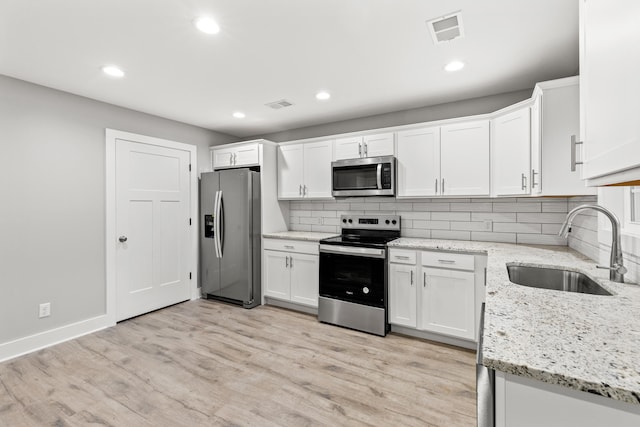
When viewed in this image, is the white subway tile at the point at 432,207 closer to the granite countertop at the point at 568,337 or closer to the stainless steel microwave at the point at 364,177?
the stainless steel microwave at the point at 364,177

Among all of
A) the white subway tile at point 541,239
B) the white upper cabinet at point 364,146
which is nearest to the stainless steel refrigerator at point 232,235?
the white upper cabinet at point 364,146

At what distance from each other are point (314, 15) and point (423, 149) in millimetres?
1881

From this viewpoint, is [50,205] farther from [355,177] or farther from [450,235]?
[450,235]

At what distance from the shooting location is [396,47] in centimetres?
216

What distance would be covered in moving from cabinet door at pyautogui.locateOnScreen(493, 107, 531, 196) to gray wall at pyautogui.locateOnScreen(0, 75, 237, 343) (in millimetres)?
3934

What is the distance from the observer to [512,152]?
2.66 m

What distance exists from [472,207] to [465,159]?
1.82 ft

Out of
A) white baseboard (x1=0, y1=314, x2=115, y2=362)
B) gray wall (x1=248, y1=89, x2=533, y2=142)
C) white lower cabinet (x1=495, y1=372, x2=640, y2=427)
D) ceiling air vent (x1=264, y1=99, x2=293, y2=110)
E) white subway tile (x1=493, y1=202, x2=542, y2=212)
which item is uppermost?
ceiling air vent (x1=264, y1=99, x2=293, y2=110)

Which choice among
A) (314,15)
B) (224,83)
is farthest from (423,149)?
(224,83)

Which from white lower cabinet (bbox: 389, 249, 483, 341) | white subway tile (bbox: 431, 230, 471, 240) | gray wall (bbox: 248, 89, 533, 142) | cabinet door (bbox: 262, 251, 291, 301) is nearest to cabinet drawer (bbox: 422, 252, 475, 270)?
white lower cabinet (bbox: 389, 249, 483, 341)

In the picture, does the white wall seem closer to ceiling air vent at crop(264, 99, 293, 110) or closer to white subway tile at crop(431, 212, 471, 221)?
white subway tile at crop(431, 212, 471, 221)

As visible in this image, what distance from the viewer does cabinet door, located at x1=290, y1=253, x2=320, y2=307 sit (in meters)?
3.56

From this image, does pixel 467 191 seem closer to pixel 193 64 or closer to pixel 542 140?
pixel 542 140

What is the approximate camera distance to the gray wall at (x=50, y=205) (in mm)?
2633
